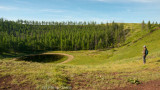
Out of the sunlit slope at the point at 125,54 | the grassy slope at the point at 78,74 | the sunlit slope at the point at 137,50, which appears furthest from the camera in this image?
the sunlit slope at the point at 125,54

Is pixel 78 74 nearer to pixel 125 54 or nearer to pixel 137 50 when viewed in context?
pixel 125 54

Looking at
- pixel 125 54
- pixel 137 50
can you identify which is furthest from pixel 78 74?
pixel 137 50

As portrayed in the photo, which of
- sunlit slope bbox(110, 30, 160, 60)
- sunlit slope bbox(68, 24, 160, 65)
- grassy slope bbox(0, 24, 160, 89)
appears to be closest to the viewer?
grassy slope bbox(0, 24, 160, 89)

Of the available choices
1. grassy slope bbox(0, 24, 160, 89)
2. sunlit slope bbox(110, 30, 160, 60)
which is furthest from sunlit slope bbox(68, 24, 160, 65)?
grassy slope bbox(0, 24, 160, 89)

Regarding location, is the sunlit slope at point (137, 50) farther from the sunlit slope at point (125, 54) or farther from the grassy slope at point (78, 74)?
the grassy slope at point (78, 74)

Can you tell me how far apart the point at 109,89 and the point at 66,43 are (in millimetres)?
112474

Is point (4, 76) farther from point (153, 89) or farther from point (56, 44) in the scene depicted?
point (56, 44)

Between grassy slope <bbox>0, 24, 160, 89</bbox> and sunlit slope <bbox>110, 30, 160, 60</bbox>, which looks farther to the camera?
sunlit slope <bbox>110, 30, 160, 60</bbox>

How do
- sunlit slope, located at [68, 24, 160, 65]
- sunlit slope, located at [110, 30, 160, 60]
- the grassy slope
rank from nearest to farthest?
the grassy slope
sunlit slope, located at [110, 30, 160, 60]
sunlit slope, located at [68, 24, 160, 65]

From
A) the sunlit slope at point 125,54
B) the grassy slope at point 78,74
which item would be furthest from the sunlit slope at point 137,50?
the grassy slope at point 78,74

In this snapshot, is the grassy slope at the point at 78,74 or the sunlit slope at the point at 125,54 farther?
the sunlit slope at the point at 125,54

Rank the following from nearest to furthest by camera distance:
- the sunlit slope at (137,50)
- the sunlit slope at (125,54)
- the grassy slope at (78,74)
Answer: the grassy slope at (78,74) < the sunlit slope at (137,50) < the sunlit slope at (125,54)

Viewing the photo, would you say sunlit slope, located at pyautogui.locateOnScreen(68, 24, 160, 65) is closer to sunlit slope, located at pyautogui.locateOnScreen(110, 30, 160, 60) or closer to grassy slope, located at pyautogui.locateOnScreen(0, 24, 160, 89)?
sunlit slope, located at pyautogui.locateOnScreen(110, 30, 160, 60)

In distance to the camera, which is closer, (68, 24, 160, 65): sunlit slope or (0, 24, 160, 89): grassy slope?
(0, 24, 160, 89): grassy slope
